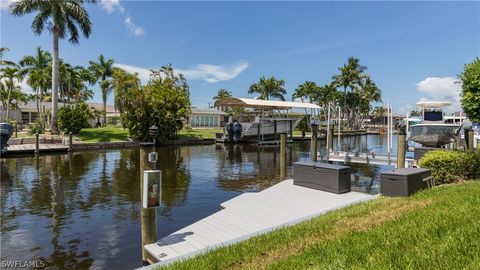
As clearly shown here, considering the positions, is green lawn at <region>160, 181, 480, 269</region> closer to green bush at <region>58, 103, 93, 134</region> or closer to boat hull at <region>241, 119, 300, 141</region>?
boat hull at <region>241, 119, 300, 141</region>

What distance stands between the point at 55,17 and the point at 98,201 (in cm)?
2765

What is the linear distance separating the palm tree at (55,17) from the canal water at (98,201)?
13.5 meters

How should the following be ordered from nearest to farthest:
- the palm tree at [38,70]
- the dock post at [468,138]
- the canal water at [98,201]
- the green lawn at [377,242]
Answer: the green lawn at [377,242], the canal water at [98,201], the dock post at [468,138], the palm tree at [38,70]

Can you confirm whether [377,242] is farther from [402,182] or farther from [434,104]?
[434,104]

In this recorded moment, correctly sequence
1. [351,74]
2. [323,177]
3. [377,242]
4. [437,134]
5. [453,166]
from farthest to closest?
[351,74], [437,134], [323,177], [453,166], [377,242]

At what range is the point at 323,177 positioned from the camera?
11.1 m

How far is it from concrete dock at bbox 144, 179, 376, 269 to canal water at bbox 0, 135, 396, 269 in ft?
3.25

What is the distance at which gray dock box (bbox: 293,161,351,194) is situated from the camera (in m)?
10.6

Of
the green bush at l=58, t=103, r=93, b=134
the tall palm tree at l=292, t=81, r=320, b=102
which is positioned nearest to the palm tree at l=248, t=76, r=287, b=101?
the tall palm tree at l=292, t=81, r=320, b=102

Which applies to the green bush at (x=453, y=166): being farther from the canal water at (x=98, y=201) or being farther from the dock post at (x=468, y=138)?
the dock post at (x=468, y=138)

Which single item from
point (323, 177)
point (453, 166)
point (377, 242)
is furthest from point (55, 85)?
point (377, 242)

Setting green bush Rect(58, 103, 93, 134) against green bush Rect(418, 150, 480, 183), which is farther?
green bush Rect(58, 103, 93, 134)

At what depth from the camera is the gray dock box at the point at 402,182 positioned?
7776 millimetres

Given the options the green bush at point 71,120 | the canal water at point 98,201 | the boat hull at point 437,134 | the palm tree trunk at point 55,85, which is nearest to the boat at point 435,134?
the boat hull at point 437,134
